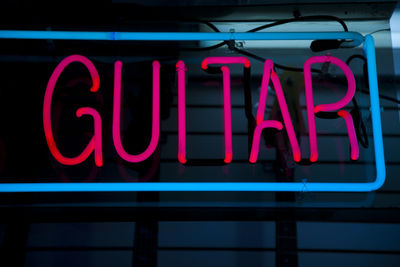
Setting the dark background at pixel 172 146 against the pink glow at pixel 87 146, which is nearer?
the pink glow at pixel 87 146

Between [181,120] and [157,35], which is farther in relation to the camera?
[157,35]

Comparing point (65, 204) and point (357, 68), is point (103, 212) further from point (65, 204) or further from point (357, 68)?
point (357, 68)

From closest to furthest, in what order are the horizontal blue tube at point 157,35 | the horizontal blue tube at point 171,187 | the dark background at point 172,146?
1. the horizontal blue tube at point 171,187
2. the horizontal blue tube at point 157,35
3. the dark background at point 172,146

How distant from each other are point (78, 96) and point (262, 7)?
1382 millimetres

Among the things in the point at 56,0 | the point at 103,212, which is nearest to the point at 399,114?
the point at 103,212

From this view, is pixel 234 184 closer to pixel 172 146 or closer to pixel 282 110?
pixel 282 110

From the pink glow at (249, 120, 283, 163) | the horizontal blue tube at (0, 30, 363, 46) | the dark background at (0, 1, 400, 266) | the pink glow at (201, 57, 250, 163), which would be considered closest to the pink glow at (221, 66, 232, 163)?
the pink glow at (201, 57, 250, 163)

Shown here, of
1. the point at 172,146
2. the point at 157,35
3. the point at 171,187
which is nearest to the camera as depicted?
the point at 171,187

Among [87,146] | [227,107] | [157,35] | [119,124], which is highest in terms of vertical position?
[157,35]

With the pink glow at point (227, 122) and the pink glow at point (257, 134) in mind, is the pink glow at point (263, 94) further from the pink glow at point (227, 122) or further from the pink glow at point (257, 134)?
the pink glow at point (227, 122)

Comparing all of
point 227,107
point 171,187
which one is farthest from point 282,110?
point 171,187

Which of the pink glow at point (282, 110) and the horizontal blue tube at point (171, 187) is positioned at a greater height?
the pink glow at point (282, 110)

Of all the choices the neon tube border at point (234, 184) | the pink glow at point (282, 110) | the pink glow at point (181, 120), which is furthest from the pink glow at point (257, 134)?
the pink glow at point (181, 120)

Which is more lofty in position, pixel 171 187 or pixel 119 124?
pixel 119 124
